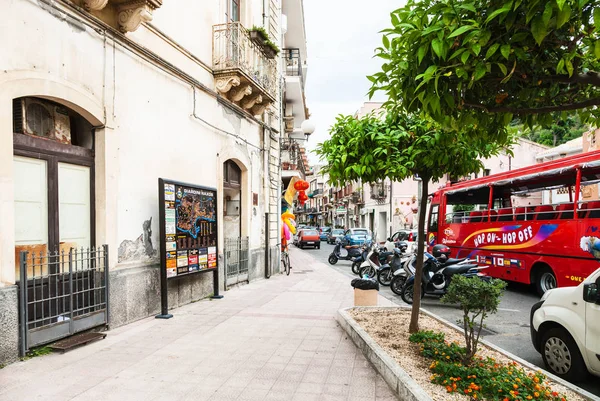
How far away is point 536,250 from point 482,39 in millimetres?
8952

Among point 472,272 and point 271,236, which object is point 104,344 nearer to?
point 472,272

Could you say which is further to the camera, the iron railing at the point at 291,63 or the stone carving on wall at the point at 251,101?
the iron railing at the point at 291,63

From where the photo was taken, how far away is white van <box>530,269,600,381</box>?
430cm

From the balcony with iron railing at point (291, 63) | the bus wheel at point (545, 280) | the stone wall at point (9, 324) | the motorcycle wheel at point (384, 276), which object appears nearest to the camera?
the stone wall at point (9, 324)

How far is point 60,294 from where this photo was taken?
571cm

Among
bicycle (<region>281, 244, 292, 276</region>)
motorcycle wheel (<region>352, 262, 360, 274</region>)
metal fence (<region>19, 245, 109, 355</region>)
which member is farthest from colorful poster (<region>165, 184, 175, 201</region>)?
motorcycle wheel (<region>352, 262, 360, 274</region>)

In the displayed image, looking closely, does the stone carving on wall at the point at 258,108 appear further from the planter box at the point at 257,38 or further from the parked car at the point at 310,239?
the parked car at the point at 310,239

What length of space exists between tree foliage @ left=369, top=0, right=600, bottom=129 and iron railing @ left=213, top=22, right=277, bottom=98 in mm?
6984

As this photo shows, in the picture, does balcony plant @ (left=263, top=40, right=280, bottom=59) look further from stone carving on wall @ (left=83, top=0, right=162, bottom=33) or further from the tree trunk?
the tree trunk

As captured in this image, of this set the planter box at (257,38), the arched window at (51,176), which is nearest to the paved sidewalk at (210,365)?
the arched window at (51,176)

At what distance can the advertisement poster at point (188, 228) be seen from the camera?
7609mm

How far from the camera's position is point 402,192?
3941 cm

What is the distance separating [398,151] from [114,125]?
174 inches

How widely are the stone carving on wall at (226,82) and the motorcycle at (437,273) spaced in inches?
248
